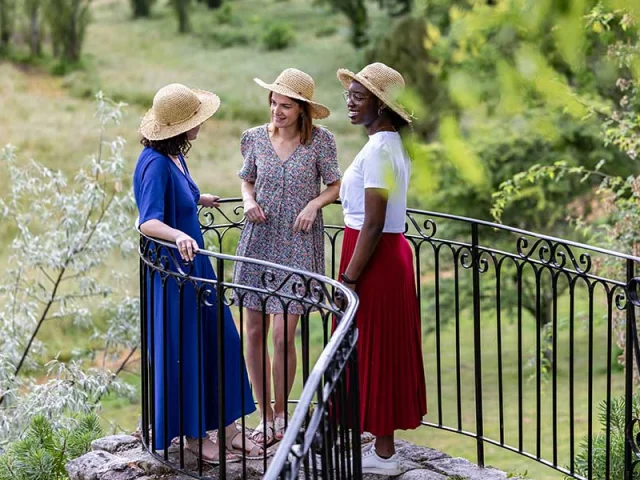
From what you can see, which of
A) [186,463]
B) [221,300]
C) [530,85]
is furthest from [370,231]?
[530,85]

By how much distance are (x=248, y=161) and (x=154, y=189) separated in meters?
0.58

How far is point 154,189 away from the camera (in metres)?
3.93

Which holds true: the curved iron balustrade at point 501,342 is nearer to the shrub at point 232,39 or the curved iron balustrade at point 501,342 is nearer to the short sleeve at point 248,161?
the short sleeve at point 248,161

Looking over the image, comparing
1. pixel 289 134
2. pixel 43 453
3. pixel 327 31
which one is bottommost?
pixel 43 453

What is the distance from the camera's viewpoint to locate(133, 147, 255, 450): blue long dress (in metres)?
4.01

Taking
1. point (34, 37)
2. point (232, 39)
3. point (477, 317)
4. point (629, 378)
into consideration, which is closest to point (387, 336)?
point (477, 317)

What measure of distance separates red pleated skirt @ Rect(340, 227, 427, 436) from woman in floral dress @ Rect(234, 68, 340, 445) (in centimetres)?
28

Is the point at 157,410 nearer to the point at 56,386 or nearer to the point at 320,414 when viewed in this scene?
the point at 320,414

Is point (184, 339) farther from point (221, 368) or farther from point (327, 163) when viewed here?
point (327, 163)

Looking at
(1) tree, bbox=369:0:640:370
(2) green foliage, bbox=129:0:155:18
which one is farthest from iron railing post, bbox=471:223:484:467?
(2) green foliage, bbox=129:0:155:18

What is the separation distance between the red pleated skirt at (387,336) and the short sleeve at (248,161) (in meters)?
0.56

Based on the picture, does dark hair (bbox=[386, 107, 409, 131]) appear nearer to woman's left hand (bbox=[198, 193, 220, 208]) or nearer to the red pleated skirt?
the red pleated skirt

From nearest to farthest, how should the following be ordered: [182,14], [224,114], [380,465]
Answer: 1. [380,465]
2. [224,114]
3. [182,14]

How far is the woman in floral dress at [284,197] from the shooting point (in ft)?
14.1
